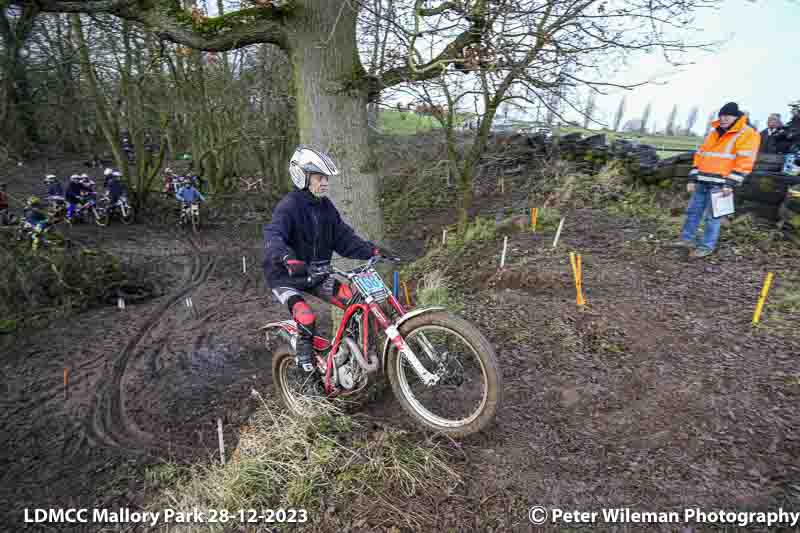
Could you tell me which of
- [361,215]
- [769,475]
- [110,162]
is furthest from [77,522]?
[110,162]

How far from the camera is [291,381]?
435 cm

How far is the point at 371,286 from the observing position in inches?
126

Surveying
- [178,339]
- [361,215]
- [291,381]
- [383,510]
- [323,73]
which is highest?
[323,73]

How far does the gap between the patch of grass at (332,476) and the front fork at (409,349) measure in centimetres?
43

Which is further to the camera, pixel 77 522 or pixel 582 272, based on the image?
pixel 582 272

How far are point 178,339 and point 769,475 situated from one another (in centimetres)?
797

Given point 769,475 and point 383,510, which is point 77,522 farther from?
point 769,475

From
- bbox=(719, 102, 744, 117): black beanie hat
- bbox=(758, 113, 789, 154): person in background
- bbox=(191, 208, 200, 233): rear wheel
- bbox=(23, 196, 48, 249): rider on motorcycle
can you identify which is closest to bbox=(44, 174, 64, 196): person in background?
bbox=(191, 208, 200, 233): rear wheel

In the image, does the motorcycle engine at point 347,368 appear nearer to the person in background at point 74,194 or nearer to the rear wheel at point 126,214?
the person in background at point 74,194

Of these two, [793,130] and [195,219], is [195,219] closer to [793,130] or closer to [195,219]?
[195,219]

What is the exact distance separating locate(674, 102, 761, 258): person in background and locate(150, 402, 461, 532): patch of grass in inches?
210

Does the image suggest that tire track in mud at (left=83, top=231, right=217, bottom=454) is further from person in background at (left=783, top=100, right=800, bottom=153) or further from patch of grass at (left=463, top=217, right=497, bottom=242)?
person in background at (left=783, top=100, right=800, bottom=153)

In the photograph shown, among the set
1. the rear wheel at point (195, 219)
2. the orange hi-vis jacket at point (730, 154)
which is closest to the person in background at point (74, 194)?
the rear wheel at point (195, 219)

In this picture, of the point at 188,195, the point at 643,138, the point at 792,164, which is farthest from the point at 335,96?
the point at 188,195
